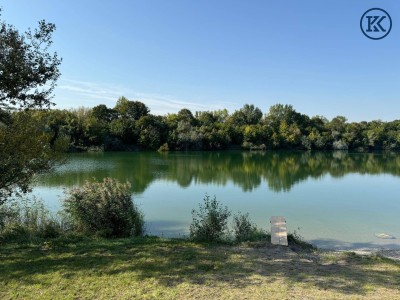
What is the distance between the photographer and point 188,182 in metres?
22.2

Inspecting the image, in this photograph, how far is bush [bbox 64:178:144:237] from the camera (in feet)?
26.9

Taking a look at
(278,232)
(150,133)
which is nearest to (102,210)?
(278,232)

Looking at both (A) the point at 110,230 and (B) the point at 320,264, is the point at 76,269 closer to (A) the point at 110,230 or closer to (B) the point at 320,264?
(A) the point at 110,230

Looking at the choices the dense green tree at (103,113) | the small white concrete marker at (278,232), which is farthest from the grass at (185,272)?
the dense green tree at (103,113)

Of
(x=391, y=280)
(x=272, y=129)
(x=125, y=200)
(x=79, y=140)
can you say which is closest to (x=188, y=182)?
(x=125, y=200)

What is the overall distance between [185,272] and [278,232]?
3.36 metres

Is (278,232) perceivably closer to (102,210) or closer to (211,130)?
(102,210)

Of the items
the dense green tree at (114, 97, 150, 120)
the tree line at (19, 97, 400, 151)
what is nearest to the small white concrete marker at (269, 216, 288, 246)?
the tree line at (19, 97, 400, 151)

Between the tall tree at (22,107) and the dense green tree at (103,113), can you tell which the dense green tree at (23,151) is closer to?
the tall tree at (22,107)

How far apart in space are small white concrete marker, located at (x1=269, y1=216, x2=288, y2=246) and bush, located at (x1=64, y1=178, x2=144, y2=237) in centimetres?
356

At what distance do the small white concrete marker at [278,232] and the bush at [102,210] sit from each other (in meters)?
3.56

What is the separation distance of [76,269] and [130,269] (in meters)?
0.81

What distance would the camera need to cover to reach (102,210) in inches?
323

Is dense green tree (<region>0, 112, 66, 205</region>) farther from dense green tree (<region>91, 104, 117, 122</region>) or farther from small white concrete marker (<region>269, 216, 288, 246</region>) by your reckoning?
dense green tree (<region>91, 104, 117, 122</region>)
